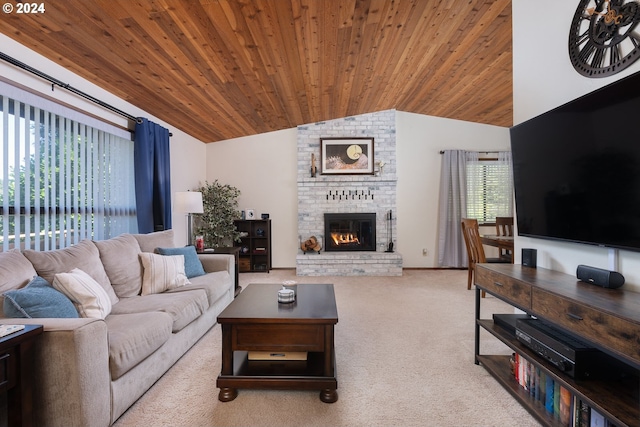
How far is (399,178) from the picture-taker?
19.5 ft

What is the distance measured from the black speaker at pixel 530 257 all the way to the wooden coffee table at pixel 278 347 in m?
1.41

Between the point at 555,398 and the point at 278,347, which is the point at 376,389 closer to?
the point at 278,347

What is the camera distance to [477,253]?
4219 millimetres

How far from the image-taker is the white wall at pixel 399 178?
5898 millimetres

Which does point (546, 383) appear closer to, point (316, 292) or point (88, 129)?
point (316, 292)

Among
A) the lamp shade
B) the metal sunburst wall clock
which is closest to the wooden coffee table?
the metal sunburst wall clock

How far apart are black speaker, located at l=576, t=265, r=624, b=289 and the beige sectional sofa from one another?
97.7 inches

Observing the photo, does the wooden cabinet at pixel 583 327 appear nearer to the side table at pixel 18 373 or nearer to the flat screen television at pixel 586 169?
the flat screen television at pixel 586 169

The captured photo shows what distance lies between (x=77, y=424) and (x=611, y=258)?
108 inches

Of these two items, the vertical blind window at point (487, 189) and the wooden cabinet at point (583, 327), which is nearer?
the wooden cabinet at point (583, 327)

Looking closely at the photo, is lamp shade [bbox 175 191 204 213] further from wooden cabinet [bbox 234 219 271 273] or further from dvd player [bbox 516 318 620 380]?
dvd player [bbox 516 318 620 380]

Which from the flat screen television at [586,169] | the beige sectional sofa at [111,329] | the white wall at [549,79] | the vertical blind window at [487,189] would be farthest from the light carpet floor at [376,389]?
the vertical blind window at [487,189]

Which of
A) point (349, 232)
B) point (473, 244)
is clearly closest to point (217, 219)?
point (349, 232)

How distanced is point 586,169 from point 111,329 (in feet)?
9.12
